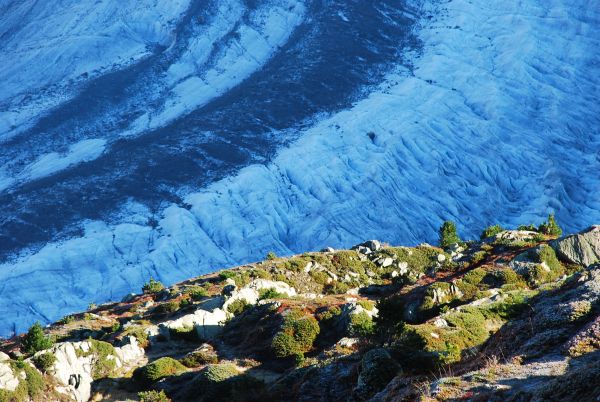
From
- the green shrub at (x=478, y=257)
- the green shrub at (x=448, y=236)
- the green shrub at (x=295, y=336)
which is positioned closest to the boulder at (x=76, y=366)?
the green shrub at (x=295, y=336)

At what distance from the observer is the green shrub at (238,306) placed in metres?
33.0

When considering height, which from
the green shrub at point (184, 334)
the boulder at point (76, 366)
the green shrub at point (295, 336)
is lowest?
the green shrub at point (184, 334)

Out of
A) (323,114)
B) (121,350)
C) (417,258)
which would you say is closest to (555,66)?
(323,114)

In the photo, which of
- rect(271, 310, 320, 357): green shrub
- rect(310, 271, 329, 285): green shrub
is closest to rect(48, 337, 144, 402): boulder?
rect(271, 310, 320, 357): green shrub

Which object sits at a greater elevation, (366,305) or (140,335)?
(366,305)

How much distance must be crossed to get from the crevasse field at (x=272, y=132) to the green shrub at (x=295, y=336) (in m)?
57.5

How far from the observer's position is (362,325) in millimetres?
24906

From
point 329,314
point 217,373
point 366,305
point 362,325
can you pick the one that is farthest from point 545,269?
point 217,373

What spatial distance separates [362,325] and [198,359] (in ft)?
23.2

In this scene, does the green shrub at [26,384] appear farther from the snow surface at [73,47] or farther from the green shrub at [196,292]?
the snow surface at [73,47]

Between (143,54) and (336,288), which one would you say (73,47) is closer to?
(143,54)

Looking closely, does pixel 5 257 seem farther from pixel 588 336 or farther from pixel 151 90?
pixel 588 336

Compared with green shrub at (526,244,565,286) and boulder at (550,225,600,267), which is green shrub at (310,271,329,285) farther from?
boulder at (550,225,600,267)

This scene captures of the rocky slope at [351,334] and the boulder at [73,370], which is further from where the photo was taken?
the boulder at [73,370]
